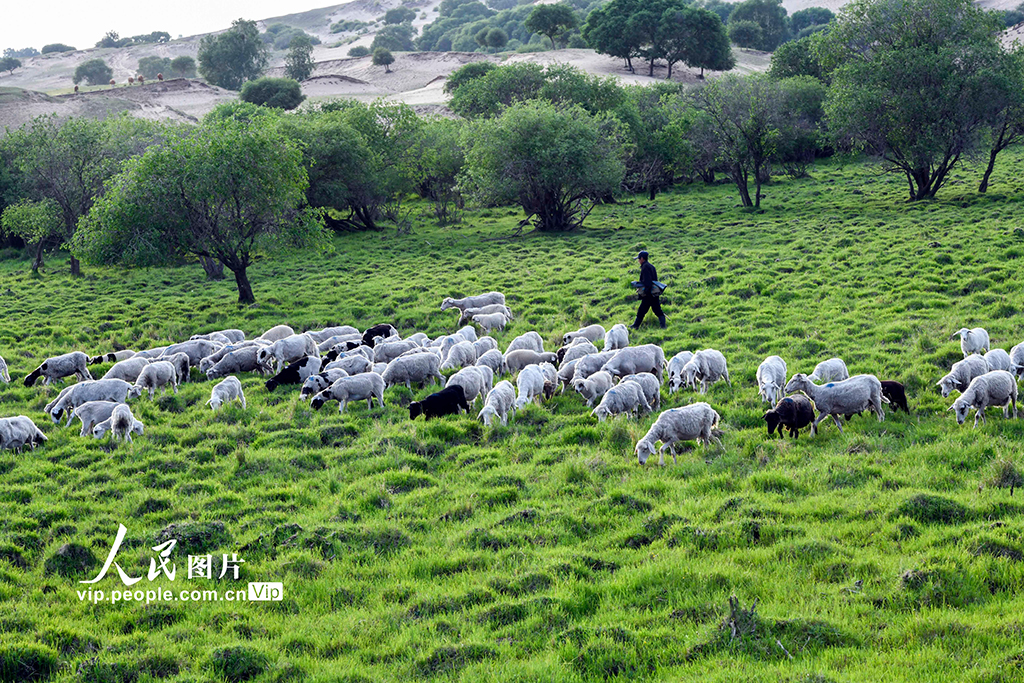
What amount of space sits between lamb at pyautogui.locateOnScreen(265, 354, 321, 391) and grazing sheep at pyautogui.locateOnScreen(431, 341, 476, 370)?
317 cm

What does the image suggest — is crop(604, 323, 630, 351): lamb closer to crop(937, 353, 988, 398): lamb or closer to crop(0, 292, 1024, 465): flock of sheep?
crop(0, 292, 1024, 465): flock of sheep

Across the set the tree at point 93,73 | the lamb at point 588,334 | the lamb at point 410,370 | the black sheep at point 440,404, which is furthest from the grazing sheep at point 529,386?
the tree at point 93,73

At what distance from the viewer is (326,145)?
43125mm

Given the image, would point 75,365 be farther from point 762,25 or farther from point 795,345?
point 762,25

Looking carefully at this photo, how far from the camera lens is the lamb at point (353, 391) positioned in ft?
51.5

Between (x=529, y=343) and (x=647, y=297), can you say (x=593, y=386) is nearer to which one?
(x=529, y=343)

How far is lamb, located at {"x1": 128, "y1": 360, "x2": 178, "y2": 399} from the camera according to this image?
55.9 feet

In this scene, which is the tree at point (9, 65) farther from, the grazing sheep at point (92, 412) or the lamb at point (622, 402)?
the lamb at point (622, 402)

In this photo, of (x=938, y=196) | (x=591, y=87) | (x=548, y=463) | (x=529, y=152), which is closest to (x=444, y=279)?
(x=529, y=152)

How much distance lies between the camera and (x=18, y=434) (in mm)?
13461

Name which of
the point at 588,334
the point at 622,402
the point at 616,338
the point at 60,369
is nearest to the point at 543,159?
the point at 588,334

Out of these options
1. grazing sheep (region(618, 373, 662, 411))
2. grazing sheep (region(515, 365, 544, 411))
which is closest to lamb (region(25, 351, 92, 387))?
grazing sheep (region(515, 365, 544, 411))

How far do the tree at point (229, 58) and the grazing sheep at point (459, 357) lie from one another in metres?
124

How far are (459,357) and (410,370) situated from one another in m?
1.61
